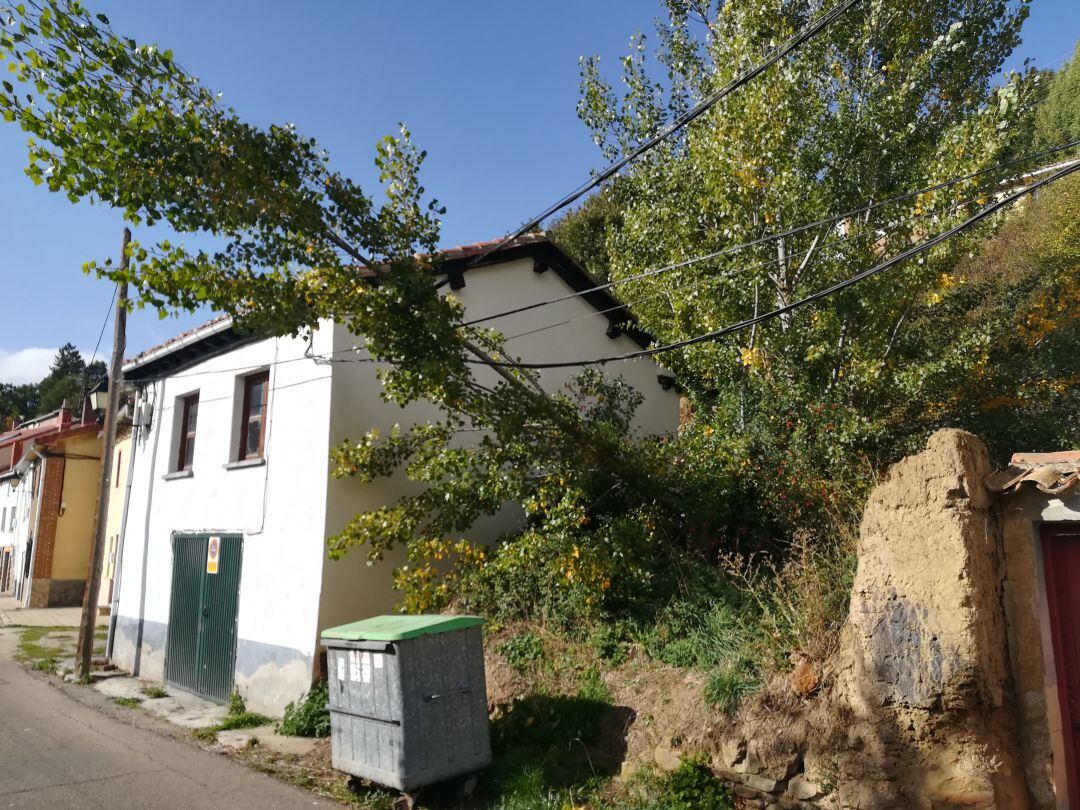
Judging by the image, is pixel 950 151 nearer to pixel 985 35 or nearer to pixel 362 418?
pixel 985 35

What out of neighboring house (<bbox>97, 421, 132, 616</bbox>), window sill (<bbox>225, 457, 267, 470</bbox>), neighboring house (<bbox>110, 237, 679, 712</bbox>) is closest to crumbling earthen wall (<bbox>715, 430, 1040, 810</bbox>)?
neighboring house (<bbox>110, 237, 679, 712</bbox>)

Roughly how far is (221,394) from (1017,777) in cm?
1120

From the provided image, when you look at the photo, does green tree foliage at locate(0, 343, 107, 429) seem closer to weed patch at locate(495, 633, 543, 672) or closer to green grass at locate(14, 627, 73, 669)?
green grass at locate(14, 627, 73, 669)

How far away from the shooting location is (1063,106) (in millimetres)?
32438

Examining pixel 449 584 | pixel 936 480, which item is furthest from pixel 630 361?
pixel 936 480

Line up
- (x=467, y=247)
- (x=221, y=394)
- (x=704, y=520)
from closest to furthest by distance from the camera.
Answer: (x=704, y=520), (x=467, y=247), (x=221, y=394)

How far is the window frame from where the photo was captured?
13.6m

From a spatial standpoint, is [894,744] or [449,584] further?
[449,584]

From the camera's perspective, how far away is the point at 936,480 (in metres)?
5.37

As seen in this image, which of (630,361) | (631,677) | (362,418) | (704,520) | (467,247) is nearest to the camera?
(631,677)

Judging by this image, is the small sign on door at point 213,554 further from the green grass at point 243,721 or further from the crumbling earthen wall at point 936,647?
the crumbling earthen wall at point 936,647

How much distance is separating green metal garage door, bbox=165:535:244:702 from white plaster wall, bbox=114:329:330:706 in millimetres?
254

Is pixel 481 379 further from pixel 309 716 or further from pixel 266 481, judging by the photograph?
pixel 309 716

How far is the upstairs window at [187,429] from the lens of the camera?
44.7ft
